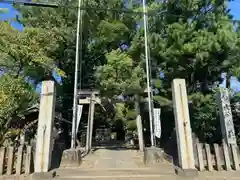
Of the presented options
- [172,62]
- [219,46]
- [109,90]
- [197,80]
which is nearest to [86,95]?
[109,90]

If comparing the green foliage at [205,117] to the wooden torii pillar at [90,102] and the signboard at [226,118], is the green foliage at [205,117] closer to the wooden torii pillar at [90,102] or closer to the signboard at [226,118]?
the signboard at [226,118]

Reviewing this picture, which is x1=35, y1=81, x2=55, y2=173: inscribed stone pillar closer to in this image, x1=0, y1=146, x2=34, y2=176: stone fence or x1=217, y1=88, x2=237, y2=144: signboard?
x1=0, y1=146, x2=34, y2=176: stone fence

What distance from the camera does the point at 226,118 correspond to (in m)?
8.88

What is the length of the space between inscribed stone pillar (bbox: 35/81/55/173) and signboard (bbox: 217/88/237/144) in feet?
19.3

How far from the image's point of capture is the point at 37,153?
6.64 meters

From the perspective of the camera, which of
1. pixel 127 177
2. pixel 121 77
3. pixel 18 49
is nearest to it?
pixel 127 177

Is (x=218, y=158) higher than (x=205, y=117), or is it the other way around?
(x=205, y=117)

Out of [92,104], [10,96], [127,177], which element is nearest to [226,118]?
[127,177]

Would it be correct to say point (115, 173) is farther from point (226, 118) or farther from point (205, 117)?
point (205, 117)

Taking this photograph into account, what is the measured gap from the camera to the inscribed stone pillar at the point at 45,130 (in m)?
6.55

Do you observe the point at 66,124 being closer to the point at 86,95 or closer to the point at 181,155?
the point at 86,95

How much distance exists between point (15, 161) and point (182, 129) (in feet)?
15.5

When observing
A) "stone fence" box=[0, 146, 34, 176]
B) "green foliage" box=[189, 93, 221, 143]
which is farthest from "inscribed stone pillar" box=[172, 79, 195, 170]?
"stone fence" box=[0, 146, 34, 176]

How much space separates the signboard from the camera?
341 inches
